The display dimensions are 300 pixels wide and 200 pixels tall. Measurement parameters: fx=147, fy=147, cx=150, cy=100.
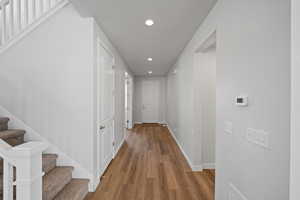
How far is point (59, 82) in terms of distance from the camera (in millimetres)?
2107

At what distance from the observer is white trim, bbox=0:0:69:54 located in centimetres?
210

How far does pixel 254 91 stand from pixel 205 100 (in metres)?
1.73

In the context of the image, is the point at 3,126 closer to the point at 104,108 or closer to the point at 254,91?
the point at 104,108

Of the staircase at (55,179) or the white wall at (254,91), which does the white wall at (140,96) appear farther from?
the white wall at (254,91)

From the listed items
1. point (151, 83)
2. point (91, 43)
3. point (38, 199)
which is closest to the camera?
point (38, 199)

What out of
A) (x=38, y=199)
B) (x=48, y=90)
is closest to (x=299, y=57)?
(x=38, y=199)

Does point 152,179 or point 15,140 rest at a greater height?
point 15,140

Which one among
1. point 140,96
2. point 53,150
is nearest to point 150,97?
point 140,96

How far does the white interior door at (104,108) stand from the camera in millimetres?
2385

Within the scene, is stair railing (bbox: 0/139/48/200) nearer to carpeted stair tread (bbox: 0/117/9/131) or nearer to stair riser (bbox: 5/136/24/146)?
stair riser (bbox: 5/136/24/146)

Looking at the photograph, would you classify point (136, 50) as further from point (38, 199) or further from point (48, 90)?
point (38, 199)

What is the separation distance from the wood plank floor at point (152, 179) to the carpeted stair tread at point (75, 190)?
0.13m

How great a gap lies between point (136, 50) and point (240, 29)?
2.64 metres

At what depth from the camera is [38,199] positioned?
0.88 metres
